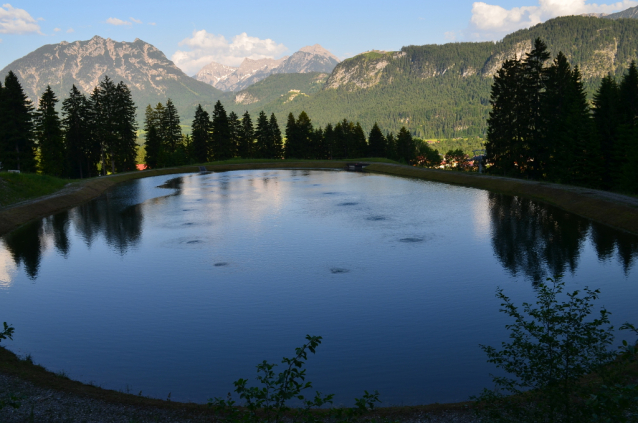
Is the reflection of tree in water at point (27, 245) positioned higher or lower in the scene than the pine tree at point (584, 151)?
lower

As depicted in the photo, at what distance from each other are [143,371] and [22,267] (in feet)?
66.5

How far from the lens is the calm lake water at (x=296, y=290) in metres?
16.7

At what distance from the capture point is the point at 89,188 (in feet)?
240

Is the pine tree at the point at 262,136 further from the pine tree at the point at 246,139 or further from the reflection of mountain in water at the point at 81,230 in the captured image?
the reflection of mountain in water at the point at 81,230

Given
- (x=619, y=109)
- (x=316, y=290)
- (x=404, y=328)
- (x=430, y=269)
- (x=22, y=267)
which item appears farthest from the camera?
(x=619, y=109)

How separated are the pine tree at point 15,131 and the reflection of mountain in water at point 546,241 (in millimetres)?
77072

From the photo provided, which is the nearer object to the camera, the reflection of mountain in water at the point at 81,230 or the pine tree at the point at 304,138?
the reflection of mountain in water at the point at 81,230

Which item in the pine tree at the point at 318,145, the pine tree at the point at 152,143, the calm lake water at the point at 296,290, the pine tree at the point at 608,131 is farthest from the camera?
the pine tree at the point at 318,145

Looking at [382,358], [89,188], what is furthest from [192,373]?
[89,188]

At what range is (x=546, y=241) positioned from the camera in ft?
113

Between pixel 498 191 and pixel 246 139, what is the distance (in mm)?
88847

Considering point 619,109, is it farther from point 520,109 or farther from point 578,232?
point 578,232

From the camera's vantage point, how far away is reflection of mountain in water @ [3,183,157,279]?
3588cm

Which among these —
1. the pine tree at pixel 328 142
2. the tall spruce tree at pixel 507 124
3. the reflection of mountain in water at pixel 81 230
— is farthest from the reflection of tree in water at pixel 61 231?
the pine tree at pixel 328 142
